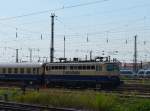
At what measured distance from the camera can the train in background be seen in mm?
42688

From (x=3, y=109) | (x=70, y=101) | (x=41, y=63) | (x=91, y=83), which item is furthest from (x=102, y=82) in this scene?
(x=3, y=109)

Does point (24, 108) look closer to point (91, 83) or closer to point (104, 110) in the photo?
point (104, 110)

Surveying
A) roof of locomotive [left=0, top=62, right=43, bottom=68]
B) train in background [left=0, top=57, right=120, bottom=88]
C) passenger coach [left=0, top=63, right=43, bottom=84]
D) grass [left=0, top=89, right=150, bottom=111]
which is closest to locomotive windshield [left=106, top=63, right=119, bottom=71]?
train in background [left=0, top=57, right=120, bottom=88]

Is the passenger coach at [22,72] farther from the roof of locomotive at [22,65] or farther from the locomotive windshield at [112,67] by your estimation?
the locomotive windshield at [112,67]

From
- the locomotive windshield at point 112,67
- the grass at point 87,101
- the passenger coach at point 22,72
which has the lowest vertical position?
the grass at point 87,101

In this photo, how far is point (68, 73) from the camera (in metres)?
45.2

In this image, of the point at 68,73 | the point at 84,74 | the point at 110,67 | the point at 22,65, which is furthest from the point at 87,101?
the point at 22,65

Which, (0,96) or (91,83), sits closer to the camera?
(0,96)

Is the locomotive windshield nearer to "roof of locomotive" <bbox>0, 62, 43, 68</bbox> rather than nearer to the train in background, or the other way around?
the train in background

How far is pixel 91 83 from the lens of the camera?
1725 inches

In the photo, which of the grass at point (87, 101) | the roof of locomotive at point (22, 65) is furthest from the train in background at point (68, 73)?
the grass at point (87, 101)

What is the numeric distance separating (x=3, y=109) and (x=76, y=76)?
21.5m

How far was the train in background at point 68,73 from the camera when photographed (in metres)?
42.7

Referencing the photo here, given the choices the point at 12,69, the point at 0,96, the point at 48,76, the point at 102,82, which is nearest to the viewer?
the point at 0,96
